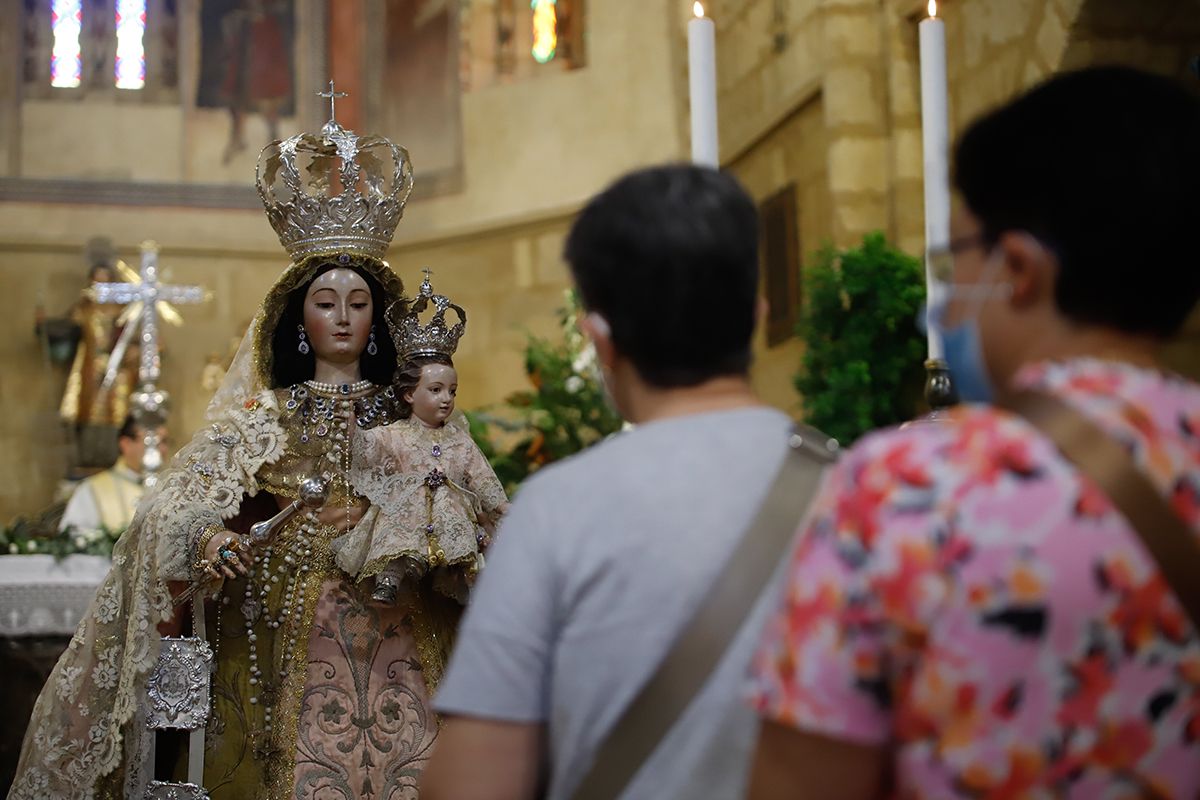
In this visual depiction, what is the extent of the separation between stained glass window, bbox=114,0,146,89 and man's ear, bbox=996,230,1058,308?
11.8 metres

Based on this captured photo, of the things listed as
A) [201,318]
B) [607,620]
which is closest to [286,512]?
[607,620]

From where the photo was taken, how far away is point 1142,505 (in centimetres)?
134

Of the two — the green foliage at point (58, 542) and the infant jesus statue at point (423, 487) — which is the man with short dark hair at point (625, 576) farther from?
the green foliage at point (58, 542)

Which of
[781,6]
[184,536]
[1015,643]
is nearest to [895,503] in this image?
[1015,643]

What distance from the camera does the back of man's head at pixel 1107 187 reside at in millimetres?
1481

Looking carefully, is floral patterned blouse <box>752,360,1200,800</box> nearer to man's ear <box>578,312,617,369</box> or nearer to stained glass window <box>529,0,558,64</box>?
man's ear <box>578,312,617,369</box>

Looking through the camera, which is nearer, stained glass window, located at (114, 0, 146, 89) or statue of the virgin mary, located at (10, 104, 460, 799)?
statue of the virgin mary, located at (10, 104, 460, 799)

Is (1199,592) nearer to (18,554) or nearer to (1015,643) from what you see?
(1015,643)

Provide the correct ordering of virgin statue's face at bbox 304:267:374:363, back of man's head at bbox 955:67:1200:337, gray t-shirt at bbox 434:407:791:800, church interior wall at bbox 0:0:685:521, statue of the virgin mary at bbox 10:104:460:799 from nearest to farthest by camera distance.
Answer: back of man's head at bbox 955:67:1200:337, gray t-shirt at bbox 434:407:791:800, statue of the virgin mary at bbox 10:104:460:799, virgin statue's face at bbox 304:267:374:363, church interior wall at bbox 0:0:685:521

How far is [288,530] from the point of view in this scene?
4.14m

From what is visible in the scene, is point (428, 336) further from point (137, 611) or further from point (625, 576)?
point (625, 576)

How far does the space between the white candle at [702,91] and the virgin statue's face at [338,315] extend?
1.19 metres

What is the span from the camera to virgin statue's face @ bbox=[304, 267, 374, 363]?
4262 mm

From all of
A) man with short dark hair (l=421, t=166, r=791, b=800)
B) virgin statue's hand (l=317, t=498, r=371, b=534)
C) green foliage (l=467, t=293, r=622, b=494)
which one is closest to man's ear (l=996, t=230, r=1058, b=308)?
man with short dark hair (l=421, t=166, r=791, b=800)
